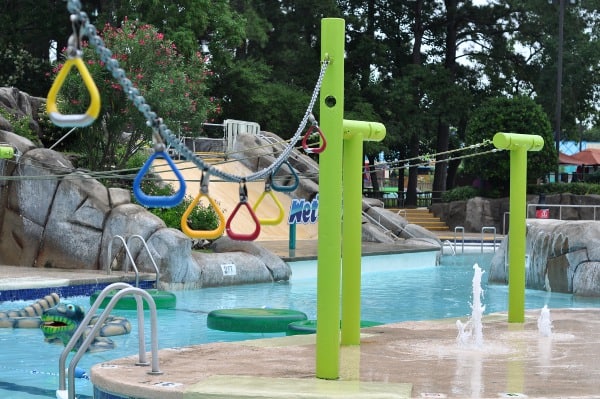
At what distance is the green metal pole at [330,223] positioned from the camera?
21.3 feet

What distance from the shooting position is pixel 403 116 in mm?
38906

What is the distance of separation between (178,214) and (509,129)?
17.4 m

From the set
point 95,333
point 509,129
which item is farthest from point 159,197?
point 509,129

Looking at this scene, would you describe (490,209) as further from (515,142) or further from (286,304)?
(515,142)

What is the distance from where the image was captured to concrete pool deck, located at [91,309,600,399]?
19.9 feet

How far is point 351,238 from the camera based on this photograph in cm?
805

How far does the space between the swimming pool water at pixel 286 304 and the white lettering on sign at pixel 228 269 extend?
0.94 feet

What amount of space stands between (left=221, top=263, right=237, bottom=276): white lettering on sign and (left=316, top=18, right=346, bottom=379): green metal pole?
419 inches

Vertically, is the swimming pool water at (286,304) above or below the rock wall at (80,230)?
below

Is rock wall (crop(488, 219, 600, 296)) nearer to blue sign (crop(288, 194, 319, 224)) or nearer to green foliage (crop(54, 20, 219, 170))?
blue sign (crop(288, 194, 319, 224))

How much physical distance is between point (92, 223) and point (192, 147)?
40.7ft

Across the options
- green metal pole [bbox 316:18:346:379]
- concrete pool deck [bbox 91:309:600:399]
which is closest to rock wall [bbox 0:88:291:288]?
concrete pool deck [bbox 91:309:600:399]

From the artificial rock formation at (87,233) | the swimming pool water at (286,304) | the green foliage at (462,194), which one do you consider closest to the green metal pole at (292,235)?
the swimming pool water at (286,304)

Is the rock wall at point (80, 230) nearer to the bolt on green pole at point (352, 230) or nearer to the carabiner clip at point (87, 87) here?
the bolt on green pole at point (352, 230)
